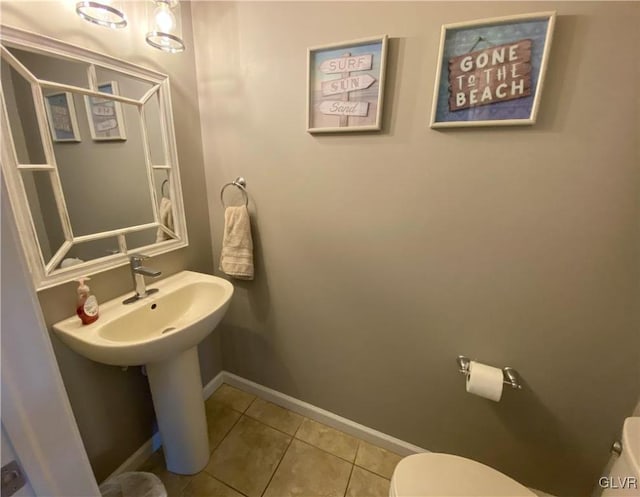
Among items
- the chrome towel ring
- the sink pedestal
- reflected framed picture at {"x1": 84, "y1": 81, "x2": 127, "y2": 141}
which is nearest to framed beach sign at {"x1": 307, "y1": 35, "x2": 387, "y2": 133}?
the chrome towel ring

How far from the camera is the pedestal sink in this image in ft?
Result: 3.16

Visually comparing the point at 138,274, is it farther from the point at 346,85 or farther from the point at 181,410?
the point at 346,85

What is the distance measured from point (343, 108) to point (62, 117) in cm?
101

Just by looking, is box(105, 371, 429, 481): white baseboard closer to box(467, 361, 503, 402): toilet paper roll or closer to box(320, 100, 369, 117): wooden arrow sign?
box(467, 361, 503, 402): toilet paper roll

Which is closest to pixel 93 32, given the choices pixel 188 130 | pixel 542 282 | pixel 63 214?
pixel 188 130

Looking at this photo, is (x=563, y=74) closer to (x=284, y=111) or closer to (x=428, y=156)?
(x=428, y=156)

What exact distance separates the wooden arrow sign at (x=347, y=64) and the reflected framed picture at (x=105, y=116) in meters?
0.84

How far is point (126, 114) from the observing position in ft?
3.88

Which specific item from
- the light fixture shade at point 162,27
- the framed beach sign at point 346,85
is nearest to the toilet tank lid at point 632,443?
the framed beach sign at point 346,85

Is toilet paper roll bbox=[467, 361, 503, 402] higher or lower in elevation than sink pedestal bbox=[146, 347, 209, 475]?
higher

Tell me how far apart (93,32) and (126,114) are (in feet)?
0.89

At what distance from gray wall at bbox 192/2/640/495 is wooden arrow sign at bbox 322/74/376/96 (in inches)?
→ 3.9

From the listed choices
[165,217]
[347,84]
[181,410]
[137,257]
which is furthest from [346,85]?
[181,410]

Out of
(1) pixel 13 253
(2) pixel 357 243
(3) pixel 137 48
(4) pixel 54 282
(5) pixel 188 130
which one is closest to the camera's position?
(1) pixel 13 253
